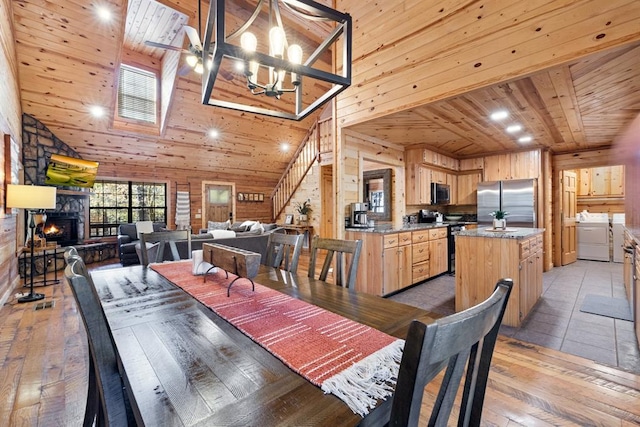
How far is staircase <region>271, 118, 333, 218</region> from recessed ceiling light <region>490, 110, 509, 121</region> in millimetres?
4240

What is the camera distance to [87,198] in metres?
6.64

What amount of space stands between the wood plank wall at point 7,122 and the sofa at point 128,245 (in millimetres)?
1486

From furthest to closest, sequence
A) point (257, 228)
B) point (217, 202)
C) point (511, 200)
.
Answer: point (217, 202) → point (257, 228) → point (511, 200)

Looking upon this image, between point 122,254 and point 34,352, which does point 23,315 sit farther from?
point 122,254

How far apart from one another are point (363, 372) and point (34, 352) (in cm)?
302

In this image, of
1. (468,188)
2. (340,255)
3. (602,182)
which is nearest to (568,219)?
(602,182)

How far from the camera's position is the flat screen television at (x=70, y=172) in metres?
5.58

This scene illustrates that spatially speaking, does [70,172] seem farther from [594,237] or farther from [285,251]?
[594,237]

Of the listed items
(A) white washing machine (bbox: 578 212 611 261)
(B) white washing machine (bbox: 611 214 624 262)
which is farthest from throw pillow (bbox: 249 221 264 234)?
(B) white washing machine (bbox: 611 214 624 262)

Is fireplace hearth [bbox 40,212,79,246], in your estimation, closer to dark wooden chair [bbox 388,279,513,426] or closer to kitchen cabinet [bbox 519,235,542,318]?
dark wooden chair [bbox 388,279,513,426]

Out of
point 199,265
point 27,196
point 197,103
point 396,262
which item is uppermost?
point 197,103

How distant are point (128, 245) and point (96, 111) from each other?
2.69 meters

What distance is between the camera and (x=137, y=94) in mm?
6363

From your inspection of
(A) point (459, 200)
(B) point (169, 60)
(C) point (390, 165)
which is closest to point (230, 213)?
(B) point (169, 60)
